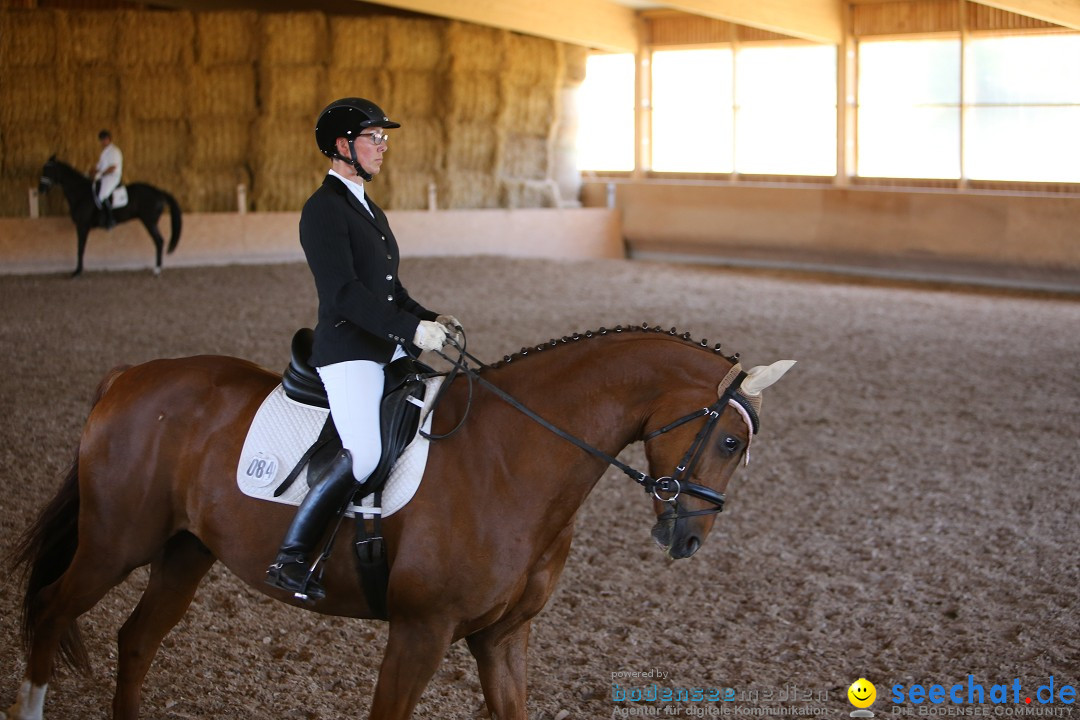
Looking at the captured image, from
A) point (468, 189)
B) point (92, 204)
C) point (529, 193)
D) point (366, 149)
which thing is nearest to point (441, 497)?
point (366, 149)

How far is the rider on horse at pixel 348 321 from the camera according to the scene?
2783 millimetres

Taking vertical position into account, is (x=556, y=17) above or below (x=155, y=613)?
above

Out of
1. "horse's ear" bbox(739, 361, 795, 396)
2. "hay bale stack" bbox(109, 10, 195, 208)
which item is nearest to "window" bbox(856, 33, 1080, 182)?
"hay bale stack" bbox(109, 10, 195, 208)

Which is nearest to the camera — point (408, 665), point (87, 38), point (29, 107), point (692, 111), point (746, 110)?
point (408, 665)

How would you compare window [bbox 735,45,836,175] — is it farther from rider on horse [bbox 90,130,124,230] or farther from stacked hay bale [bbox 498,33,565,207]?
rider on horse [bbox 90,130,124,230]

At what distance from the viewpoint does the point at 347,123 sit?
9.45ft

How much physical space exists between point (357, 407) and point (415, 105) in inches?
586

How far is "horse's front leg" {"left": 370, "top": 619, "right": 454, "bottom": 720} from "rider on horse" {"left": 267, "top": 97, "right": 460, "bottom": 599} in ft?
0.88

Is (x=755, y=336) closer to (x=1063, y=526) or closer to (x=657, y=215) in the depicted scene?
(x=1063, y=526)

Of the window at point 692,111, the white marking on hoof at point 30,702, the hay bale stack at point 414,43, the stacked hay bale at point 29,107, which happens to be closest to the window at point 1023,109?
the window at point 692,111

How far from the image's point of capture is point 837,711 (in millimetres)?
3516

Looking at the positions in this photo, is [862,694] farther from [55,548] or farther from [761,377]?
[55,548]

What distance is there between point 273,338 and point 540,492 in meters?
7.40

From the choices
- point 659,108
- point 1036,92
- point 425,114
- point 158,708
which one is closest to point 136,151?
point 425,114
